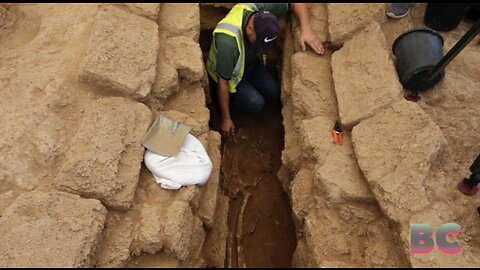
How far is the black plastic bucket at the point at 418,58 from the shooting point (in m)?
2.96

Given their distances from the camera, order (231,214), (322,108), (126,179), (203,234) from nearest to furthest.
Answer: (126,179)
(203,234)
(322,108)
(231,214)

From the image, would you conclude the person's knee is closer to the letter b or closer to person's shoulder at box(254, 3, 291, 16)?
person's shoulder at box(254, 3, 291, 16)

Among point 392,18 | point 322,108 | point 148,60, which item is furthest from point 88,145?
point 392,18

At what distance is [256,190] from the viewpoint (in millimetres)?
3865

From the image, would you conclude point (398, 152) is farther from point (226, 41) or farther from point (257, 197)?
point (226, 41)

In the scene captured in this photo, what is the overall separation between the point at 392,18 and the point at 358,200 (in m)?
1.71

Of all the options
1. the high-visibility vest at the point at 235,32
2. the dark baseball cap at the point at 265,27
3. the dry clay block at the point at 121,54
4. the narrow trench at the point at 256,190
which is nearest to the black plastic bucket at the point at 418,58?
the dark baseball cap at the point at 265,27

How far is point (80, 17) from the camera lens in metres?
3.22

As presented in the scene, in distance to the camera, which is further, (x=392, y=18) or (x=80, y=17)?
(x=392, y=18)

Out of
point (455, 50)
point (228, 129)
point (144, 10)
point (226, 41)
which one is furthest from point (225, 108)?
point (455, 50)

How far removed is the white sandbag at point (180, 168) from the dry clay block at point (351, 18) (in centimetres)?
162

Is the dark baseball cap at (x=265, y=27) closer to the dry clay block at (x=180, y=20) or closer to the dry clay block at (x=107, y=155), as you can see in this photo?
the dry clay block at (x=180, y=20)

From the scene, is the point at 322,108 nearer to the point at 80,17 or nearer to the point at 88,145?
the point at 88,145

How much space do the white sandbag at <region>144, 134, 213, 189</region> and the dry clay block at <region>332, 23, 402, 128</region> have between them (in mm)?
1076
